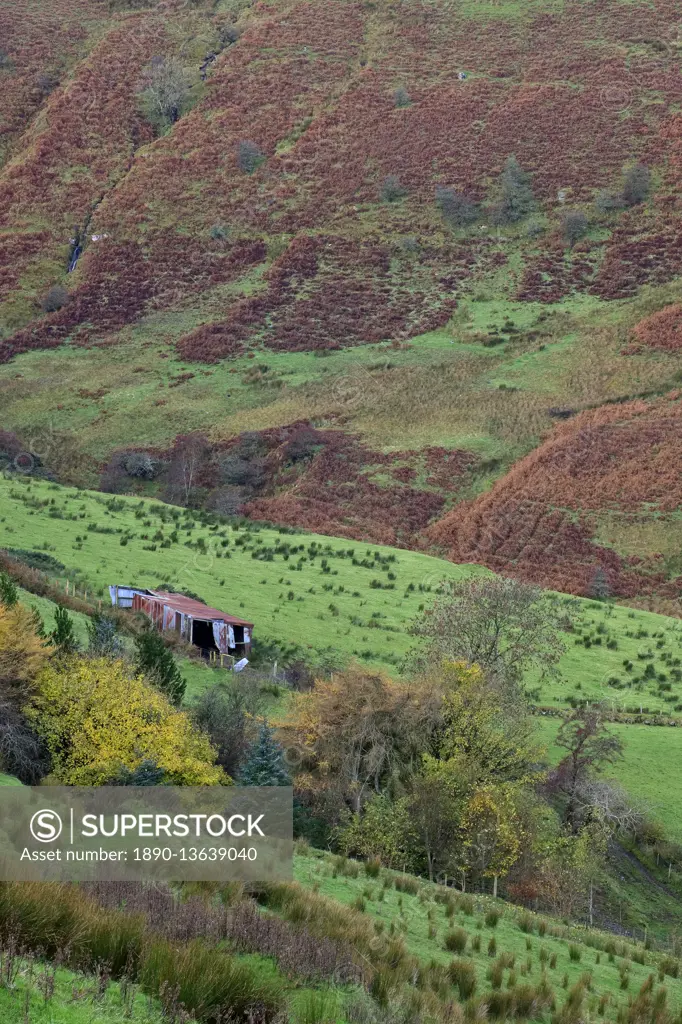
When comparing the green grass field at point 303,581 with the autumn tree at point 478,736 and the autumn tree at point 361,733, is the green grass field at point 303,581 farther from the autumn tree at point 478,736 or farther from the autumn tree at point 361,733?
the autumn tree at point 478,736

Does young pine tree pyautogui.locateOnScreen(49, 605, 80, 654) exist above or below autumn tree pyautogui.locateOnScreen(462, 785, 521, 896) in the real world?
above

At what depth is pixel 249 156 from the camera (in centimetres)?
10300

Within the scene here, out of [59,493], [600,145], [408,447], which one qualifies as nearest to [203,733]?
[59,493]

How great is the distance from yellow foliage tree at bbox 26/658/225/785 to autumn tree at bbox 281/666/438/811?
8.88 feet

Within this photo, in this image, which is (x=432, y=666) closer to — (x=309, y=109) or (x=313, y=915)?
(x=313, y=915)

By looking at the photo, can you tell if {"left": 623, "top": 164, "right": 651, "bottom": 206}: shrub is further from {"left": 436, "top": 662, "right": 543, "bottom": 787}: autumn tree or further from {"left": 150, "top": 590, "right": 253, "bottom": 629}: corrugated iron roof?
{"left": 436, "top": 662, "right": 543, "bottom": 787}: autumn tree

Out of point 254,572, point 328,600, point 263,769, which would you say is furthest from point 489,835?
point 254,572

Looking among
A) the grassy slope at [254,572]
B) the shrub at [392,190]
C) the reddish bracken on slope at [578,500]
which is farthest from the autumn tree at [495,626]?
the shrub at [392,190]

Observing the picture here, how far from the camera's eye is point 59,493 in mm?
46750

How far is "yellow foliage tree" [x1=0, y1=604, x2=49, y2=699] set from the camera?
60.5 ft

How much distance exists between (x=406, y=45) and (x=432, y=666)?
335 feet

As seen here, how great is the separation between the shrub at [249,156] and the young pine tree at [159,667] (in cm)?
8700

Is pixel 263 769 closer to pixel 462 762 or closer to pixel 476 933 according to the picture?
pixel 462 762

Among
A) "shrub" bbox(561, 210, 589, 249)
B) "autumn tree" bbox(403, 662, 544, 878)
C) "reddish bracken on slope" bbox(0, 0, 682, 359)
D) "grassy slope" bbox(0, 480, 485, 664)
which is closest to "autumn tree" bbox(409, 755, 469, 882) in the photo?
"autumn tree" bbox(403, 662, 544, 878)
